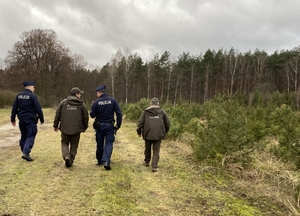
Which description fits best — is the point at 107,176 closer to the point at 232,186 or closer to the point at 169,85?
the point at 232,186

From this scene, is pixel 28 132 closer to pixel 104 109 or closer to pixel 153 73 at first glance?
pixel 104 109

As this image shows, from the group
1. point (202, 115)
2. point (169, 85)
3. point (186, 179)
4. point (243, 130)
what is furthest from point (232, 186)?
point (169, 85)

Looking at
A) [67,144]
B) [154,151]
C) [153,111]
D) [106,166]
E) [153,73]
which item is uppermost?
[153,73]

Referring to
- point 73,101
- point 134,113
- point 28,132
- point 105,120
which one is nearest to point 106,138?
point 105,120

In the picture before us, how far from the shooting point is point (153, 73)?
52.1 m

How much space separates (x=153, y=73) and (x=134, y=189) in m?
48.6

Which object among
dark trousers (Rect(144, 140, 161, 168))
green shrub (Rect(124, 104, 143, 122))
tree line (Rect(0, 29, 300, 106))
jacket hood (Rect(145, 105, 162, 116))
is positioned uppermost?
tree line (Rect(0, 29, 300, 106))

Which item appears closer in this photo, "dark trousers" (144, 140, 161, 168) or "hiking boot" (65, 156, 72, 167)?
"hiking boot" (65, 156, 72, 167)

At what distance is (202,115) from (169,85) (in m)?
31.9

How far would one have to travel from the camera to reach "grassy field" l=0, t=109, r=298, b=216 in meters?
3.60

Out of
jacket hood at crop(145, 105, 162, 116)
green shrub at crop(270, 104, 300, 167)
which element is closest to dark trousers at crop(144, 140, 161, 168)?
jacket hood at crop(145, 105, 162, 116)

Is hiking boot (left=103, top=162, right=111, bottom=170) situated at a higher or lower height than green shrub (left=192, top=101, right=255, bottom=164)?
lower

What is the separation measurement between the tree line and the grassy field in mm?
33569

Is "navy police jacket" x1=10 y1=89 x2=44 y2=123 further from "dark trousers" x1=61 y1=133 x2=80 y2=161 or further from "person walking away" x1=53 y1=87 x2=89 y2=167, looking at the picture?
"dark trousers" x1=61 y1=133 x2=80 y2=161
